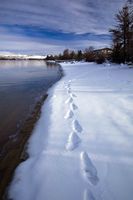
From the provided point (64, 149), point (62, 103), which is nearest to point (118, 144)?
point (64, 149)

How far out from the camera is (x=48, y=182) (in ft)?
11.7

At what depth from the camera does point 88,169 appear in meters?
3.80

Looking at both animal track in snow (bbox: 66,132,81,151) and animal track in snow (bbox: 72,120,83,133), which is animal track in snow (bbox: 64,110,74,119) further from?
animal track in snow (bbox: 66,132,81,151)

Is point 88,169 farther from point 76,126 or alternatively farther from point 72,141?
point 76,126

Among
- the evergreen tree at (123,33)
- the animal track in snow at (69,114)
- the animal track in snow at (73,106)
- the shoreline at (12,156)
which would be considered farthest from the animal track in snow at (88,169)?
the evergreen tree at (123,33)

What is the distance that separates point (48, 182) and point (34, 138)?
7.10 ft

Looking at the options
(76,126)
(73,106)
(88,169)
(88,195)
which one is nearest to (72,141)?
(76,126)

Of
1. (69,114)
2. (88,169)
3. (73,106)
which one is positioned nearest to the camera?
(88,169)

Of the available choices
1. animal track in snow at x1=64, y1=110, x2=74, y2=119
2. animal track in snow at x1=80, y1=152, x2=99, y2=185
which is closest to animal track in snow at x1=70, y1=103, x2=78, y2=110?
animal track in snow at x1=64, y1=110, x2=74, y2=119

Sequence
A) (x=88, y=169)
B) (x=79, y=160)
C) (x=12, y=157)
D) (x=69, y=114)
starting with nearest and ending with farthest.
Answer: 1. (x=88, y=169)
2. (x=79, y=160)
3. (x=12, y=157)
4. (x=69, y=114)

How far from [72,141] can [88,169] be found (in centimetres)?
122

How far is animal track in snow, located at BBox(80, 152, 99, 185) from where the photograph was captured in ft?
11.5

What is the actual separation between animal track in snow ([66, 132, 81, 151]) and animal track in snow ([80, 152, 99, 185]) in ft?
1.40

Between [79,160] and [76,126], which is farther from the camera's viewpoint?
[76,126]
